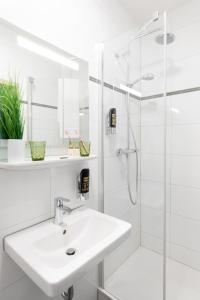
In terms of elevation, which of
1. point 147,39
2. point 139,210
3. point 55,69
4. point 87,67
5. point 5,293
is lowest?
point 5,293

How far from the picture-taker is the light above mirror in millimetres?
1064

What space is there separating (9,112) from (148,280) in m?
1.67

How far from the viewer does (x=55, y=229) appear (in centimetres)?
112

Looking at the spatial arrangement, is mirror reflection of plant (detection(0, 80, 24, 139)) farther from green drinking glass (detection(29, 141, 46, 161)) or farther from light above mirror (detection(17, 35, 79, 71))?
light above mirror (detection(17, 35, 79, 71))

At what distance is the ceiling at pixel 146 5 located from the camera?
5.96ft

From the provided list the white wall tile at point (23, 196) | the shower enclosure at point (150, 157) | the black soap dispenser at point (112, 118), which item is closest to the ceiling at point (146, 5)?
the shower enclosure at point (150, 157)

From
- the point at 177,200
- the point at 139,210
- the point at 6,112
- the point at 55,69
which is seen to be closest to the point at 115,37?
the point at 55,69

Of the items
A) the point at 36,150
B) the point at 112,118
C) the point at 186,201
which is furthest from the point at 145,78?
the point at 186,201

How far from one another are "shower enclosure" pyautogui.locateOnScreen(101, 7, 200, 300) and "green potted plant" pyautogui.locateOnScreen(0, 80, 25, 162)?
2.59 ft

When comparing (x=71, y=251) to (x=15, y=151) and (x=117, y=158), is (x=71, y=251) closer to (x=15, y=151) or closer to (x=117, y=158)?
(x=15, y=151)

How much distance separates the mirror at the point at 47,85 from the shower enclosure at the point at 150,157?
279mm

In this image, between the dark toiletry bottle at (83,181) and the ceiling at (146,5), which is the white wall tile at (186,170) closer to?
the dark toiletry bottle at (83,181)

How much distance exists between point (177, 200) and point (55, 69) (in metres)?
1.65

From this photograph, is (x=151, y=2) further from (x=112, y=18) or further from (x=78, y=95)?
(x=78, y=95)
